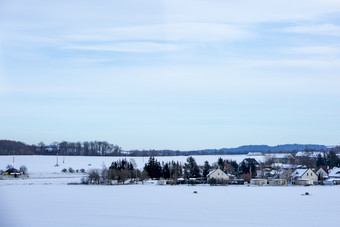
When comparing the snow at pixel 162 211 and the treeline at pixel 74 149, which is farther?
the treeline at pixel 74 149

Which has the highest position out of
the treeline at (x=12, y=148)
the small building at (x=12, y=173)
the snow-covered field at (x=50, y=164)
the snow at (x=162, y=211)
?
the treeline at (x=12, y=148)

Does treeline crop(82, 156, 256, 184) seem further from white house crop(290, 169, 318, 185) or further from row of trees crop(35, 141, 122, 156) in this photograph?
row of trees crop(35, 141, 122, 156)

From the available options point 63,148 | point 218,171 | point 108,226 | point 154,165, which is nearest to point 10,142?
point 63,148

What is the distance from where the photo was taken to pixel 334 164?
61.3 m

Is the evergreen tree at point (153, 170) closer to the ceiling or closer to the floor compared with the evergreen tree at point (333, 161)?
closer to the floor

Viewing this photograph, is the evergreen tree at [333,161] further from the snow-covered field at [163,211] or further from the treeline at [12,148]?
the treeline at [12,148]

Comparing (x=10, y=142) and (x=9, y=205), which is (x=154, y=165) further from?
(x=10, y=142)

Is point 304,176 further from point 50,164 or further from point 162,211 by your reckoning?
point 50,164

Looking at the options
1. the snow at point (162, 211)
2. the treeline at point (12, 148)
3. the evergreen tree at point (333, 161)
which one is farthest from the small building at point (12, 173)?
the treeline at point (12, 148)

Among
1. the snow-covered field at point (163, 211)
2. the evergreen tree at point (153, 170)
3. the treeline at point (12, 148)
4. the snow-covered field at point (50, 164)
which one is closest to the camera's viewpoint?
the snow-covered field at point (163, 211)

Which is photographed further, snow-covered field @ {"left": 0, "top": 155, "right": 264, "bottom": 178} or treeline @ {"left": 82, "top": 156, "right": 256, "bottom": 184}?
snow-covered field @ {"left": 0, "top": 155, "right": 264, "bottom": 178}

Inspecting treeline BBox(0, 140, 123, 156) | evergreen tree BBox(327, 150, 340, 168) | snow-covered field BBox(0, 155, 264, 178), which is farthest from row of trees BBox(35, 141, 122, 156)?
evergreen tree BBox(327, 150, 340, 168)

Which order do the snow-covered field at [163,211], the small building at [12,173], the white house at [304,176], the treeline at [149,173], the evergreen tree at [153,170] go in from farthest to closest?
1. the small building at [12,173]
2. the evergreen tree at [153,170]
3. the white house at [304,176]
4. the treeline at [149,173]
5. the snow-covered field at [163,211]

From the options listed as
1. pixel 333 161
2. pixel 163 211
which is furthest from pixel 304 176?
pixel 163 211
